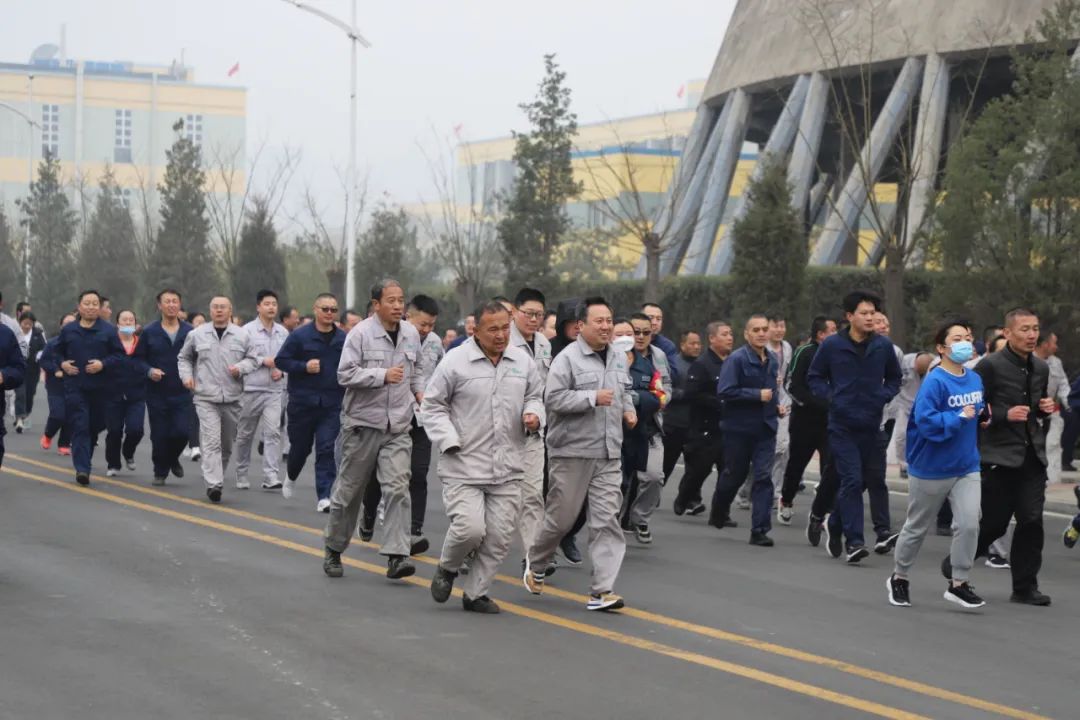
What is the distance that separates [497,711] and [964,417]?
167 inches

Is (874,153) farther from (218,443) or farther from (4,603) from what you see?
(4,603)

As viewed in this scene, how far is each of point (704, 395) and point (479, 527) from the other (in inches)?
237

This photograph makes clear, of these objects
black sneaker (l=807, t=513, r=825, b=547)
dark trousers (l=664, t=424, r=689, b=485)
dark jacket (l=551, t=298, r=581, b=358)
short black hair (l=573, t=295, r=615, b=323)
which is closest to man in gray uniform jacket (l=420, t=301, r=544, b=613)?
short black hair (l=573, t=295, r=615, b=323)

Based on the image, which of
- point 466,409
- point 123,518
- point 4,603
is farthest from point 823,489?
point 4,603

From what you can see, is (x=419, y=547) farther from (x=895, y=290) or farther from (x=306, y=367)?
(x=895, y=290)

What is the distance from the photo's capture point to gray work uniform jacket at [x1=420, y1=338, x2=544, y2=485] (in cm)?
986

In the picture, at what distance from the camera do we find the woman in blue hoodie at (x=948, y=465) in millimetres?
10438

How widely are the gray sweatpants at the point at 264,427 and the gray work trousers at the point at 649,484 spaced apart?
5.11 m

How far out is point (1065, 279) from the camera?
867 inches

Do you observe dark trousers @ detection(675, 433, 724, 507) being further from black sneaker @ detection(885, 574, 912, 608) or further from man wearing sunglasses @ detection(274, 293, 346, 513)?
black sneaker @ detection(885, 574, 912, 608)

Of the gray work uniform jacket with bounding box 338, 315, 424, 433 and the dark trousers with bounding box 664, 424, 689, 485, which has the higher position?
the gray work uniform jacket with bounding box 338, 315, 424, 433

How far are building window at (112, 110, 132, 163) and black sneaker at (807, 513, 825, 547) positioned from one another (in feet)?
316

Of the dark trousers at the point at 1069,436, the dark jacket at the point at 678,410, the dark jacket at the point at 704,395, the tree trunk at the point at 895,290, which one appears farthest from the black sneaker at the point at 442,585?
the tree trunk at the point at 895,290

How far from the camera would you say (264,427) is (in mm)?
17859
